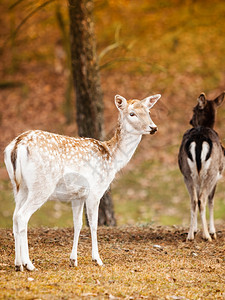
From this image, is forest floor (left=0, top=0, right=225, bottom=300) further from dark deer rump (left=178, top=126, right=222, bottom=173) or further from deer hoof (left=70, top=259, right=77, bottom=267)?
dark deer rump (left=178, top=126, right=222, bottom=173)

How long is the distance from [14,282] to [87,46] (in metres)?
5.60

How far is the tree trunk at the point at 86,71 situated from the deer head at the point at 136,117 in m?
2.90

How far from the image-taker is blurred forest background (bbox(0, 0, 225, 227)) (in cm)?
1469

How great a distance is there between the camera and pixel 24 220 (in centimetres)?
552

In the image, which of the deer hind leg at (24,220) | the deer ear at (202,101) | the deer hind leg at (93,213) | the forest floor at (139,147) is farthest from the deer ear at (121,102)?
the deer ear at (202,101)

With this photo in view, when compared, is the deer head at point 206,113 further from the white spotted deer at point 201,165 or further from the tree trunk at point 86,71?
the tree trunk at point 86,71

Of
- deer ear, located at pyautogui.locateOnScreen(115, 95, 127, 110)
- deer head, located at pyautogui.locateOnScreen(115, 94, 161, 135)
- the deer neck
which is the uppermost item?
deer ear, located at pyautogui.locateOnScreen(115, 95, 127, 110)

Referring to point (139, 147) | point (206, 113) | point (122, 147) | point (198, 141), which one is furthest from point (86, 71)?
point (139, 147)

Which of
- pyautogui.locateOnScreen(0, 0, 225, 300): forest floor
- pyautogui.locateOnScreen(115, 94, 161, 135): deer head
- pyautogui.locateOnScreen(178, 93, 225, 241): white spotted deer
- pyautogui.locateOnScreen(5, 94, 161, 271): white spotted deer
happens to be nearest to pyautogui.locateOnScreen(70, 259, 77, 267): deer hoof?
pyautogui.locateOnScreen(5, 94, 161, 271): white spotted deer

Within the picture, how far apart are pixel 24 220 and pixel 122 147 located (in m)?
1.84

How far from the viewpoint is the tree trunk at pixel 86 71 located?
945 cm

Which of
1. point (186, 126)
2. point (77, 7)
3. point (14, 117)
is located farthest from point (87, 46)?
point (14, 117)

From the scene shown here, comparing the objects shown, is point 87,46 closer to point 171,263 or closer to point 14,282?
point 171,263

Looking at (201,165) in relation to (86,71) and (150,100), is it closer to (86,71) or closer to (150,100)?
(150,100)
